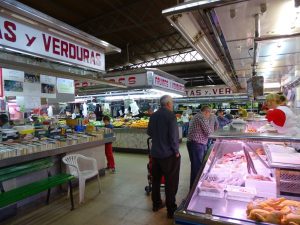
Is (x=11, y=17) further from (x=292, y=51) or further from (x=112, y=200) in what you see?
(x=292, y=51)

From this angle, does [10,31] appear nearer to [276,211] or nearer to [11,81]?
[11,81]

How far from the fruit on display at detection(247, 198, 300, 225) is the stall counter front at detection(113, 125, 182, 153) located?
7.45 meters

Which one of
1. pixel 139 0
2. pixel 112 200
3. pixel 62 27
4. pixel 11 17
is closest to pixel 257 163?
pixel 112 200

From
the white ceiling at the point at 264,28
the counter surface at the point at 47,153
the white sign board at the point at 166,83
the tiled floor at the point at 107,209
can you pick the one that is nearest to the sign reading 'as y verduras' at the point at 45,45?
the counter surface at the point at 47,153

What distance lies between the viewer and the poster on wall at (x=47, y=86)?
16.1 feet

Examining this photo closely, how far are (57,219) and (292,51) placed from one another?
534 centimetres

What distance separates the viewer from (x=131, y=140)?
31.7 ft

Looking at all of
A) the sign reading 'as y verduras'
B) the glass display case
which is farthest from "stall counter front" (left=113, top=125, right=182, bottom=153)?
the glass display case

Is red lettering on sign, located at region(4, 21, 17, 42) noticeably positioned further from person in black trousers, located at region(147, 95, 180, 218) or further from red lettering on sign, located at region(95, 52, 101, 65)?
person in black trousers, located at region(147, 95, 180, 218)

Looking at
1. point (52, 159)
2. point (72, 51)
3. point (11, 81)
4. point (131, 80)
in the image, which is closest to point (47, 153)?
point (52, 159)

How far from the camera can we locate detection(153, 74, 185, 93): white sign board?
25.4ft

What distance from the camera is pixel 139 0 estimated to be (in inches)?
365

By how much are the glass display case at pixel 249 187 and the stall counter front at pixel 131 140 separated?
6.40 m

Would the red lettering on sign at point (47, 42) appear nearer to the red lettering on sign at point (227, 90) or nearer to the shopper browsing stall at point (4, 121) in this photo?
the shopper browsing stall at point (4, 121)
